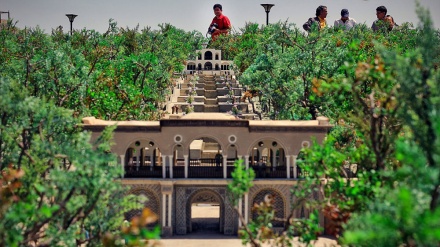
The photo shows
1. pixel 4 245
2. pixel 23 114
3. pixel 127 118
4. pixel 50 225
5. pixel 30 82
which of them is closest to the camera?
pixel 4 245

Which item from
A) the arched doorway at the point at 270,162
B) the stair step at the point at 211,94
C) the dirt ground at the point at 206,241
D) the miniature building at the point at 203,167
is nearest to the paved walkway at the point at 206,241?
the dirt ground at the point at 206,241

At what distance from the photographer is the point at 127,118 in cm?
5016

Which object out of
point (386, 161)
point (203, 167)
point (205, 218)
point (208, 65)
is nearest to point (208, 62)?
point (208, 65)

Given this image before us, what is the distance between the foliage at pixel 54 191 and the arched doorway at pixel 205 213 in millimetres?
11574

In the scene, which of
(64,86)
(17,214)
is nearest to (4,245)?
(17,214)

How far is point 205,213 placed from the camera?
45344mm

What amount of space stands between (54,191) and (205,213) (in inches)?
→ 874

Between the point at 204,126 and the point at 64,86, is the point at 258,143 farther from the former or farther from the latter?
the point at 64,86

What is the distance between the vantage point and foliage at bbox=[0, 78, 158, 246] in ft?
74.6

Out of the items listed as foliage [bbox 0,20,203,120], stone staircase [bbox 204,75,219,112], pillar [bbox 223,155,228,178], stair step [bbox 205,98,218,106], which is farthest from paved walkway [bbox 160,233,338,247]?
stair step [bbox 205,98,218,106]

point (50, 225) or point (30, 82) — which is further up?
point (30, 82)

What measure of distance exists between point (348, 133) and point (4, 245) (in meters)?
29.2

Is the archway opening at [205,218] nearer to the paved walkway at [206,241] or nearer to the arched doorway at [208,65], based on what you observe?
the paved walkway at [206,241]

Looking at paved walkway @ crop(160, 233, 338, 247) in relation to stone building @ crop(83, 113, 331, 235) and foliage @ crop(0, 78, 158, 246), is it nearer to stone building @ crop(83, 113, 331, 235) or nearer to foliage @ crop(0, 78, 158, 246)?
stone building @ crop(83, 113, 331, 235)
